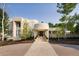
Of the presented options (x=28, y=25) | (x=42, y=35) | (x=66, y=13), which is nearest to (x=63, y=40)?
(x=42, y=35)

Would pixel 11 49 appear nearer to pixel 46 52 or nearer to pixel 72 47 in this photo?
pixel 46 52

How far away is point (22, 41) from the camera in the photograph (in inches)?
313

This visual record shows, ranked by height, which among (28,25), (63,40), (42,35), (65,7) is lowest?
(63,40)

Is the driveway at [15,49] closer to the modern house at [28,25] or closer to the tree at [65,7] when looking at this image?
the modern house at [28,25]

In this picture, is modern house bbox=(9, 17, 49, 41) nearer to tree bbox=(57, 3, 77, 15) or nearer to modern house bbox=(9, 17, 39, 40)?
modern house bbox=(9, 17, 39, 40)

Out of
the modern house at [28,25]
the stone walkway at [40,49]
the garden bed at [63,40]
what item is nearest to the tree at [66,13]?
the garden bed at [63,40]

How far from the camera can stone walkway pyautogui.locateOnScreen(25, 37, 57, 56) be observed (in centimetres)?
761

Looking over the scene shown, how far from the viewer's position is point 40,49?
7.75 meters

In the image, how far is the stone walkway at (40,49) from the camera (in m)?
7.61

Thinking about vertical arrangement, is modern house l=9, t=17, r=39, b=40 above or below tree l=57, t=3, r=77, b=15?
below

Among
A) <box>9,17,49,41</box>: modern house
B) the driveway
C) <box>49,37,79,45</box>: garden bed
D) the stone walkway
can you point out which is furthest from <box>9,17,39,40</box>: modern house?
<box>49,37,79,45</box>: garden bed

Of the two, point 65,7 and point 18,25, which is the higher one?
point 65,7

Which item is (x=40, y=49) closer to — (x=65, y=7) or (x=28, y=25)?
(x=28, y=25)

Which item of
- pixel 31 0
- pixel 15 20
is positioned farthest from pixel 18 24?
pixel 31 0
